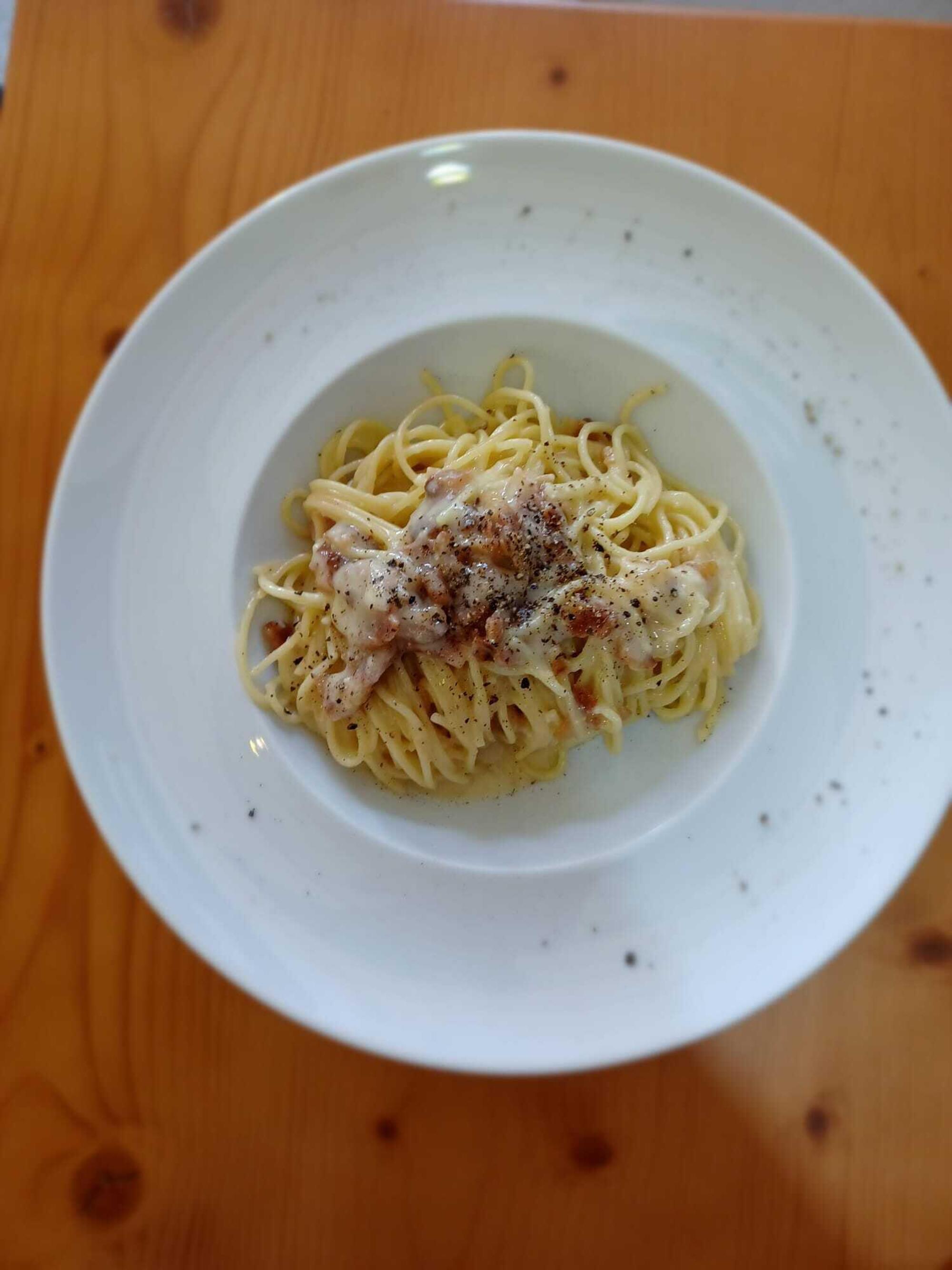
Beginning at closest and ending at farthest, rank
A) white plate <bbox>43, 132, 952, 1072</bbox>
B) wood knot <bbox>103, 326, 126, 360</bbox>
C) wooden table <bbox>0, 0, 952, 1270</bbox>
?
white plate <bbox>43, 132, 952, 1072</bbox>
wooden table <bbox>0, 0, 952, 1270</bbox>
wood knot <bbox>103, 326, 126, 360</bbox>

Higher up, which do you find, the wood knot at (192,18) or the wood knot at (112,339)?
the wood knot at (192,18)

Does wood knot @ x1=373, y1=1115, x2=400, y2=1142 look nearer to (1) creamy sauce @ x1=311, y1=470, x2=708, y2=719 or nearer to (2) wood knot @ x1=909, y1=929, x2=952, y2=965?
(1) creamy sauce @ x1=311, y1=470, x2=708, y2=719

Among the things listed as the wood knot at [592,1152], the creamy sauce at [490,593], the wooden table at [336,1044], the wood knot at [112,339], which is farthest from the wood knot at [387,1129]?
the wood knot at [112,339]

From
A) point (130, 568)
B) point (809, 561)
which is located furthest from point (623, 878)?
point (130, 568)

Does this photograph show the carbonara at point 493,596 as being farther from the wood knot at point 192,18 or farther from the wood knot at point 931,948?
the wood knot at point 192,18

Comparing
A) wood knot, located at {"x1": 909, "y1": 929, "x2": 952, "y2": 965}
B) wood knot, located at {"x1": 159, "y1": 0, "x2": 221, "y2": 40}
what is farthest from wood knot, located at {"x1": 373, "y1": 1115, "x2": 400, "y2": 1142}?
wood knot, located at {"x1": 159, "y1": 0, "x2": 221, "y2": 40}

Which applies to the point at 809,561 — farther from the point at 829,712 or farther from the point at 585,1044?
the point at 585,1044
